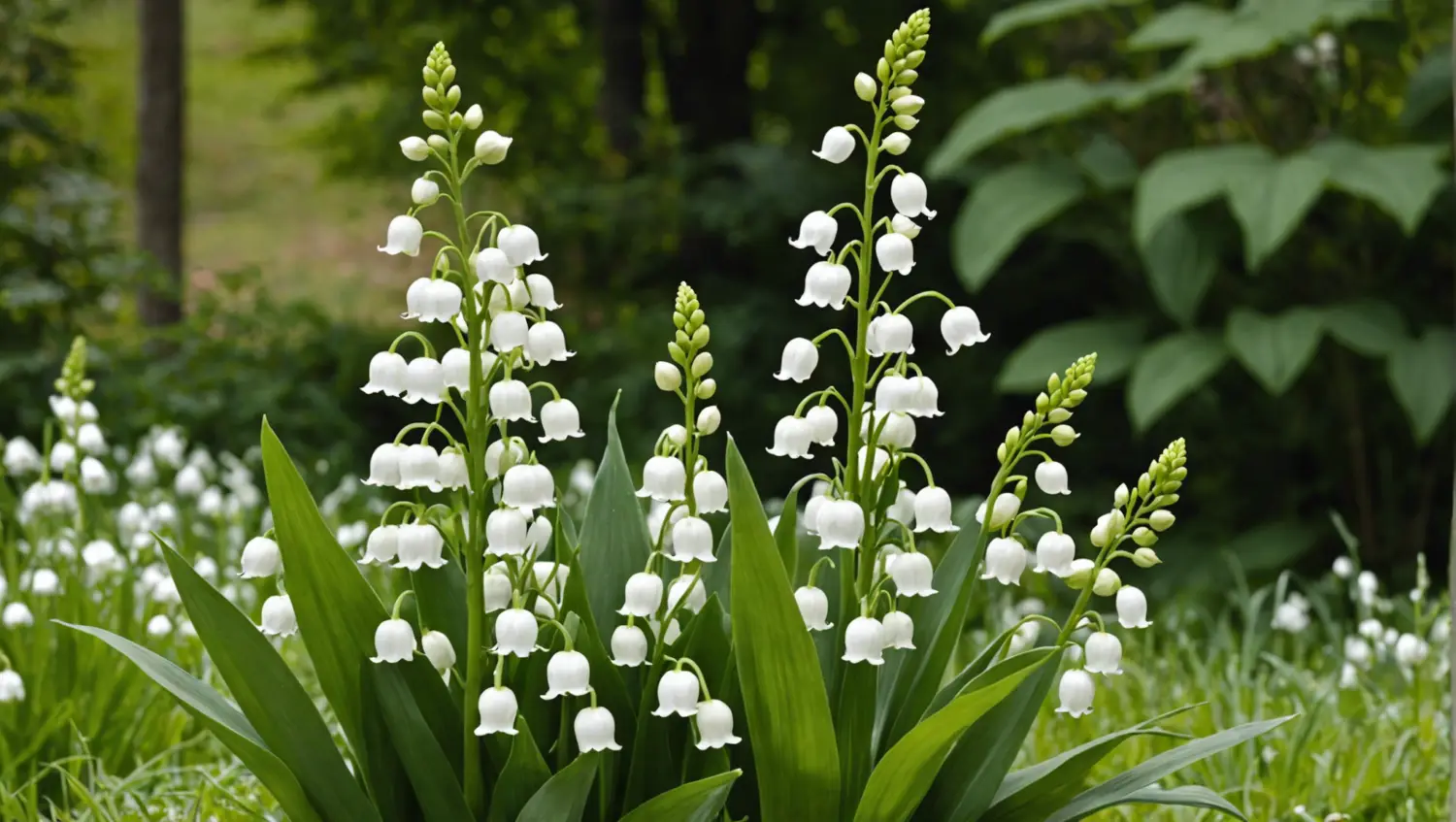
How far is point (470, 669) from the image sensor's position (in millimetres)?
1628

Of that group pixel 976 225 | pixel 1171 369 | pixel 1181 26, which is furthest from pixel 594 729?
pixel 1181 26

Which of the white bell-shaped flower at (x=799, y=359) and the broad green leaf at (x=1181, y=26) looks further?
the broad green leaf at (x=1181, y=26)

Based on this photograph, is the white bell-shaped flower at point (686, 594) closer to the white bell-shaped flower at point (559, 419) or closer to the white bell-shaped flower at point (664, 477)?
the white bell-shaped flower at point (664, 477)

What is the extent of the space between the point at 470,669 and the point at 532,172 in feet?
19.4

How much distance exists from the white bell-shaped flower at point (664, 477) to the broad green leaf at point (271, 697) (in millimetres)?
474

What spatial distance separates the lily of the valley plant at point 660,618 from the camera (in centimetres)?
156

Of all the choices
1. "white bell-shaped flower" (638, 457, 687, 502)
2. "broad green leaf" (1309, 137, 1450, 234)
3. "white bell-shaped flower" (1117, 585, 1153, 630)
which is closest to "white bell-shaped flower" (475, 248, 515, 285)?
"white bell-shaped flower" (638, 457, 687, 502)

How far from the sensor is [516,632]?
5.03 feet

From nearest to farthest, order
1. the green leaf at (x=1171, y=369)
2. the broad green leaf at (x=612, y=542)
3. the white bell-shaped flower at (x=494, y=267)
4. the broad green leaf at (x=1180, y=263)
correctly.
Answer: the white bell-shaped flower at (x=494, y=267) → the broad green leaf at (x=612, y=542) → the green leaf at (x=1171, y=369) → the broad green leaf at (x=1180, y=263)

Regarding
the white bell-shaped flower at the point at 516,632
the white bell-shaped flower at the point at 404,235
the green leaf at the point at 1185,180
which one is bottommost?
the white bell-shaped flower at the point at 516,632

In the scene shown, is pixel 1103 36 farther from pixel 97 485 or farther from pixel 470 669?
pixel 470 669

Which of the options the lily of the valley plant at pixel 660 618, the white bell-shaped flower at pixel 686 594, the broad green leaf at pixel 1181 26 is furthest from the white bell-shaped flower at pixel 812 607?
the broad green leaf at pixel 1181 26

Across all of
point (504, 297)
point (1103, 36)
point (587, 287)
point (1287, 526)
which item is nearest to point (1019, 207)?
point (1287, 526)

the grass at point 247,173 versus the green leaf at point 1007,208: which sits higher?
the grass at point 247,173
